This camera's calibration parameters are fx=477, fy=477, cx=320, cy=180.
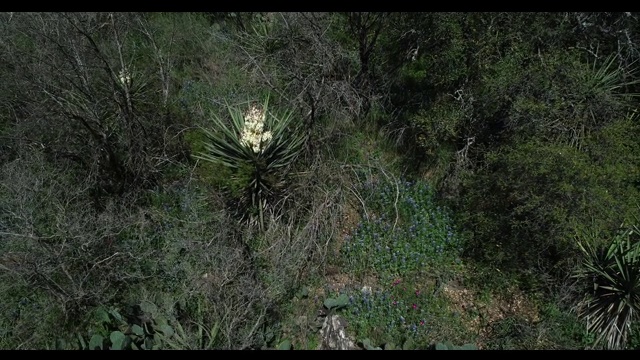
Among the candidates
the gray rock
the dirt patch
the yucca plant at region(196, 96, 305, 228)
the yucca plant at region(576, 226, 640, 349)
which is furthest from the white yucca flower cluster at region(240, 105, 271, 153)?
the yucca plant at region(576, 226, 640, 349)

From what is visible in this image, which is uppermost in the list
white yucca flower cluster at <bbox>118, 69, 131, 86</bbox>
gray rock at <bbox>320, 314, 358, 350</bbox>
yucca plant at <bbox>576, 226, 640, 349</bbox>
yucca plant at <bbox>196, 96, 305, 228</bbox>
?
white yucca flower cluster at <bbox>118, 69, 131, 86</bbox>

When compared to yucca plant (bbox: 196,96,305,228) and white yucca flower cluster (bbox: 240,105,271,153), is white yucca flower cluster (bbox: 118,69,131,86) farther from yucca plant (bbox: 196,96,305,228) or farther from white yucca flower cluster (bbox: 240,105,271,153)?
white yucca flower cluster (bbox: 240,105,271,153)

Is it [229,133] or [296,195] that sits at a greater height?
[229,133]

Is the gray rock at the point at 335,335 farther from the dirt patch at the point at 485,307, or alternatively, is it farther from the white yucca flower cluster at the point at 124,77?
the white yucca flower cluster at the point at 124,77

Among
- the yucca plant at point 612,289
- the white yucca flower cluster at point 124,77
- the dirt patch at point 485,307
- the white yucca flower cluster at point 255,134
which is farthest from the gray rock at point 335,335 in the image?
the white yucca flower cluster at point 124,77

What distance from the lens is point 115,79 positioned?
22.2ft

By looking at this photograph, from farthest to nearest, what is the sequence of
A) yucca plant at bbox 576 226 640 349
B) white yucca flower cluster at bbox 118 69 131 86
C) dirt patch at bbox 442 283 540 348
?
1. white yucca flower cluster at bbox 118 69 131 86
2. dirt patch at bbox 442 283 540 348
3. yucca plant at bbox 576 226 640 349

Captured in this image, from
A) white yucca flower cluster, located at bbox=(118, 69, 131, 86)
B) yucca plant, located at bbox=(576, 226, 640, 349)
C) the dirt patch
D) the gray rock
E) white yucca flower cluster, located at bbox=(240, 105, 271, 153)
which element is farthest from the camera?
white yucca flower cluster, located at bbox=(118, 69, 131, 86)

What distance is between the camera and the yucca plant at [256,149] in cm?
607

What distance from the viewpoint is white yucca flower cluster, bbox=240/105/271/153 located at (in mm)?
6062

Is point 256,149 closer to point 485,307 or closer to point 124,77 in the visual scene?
point 124,77
